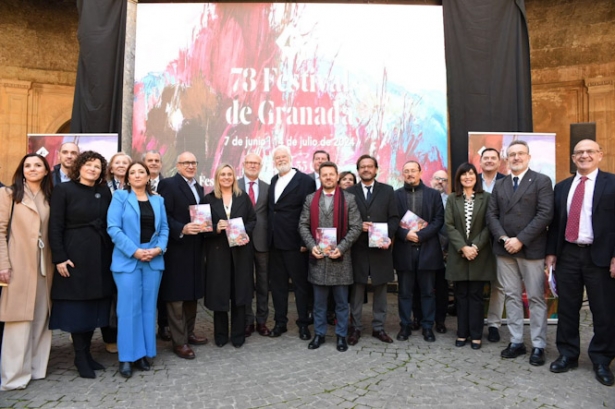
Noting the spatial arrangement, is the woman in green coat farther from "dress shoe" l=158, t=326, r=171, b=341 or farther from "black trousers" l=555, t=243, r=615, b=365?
"dress shoe" l=158, t=326, r=171, b=341

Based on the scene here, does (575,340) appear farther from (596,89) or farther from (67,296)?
(596,89)

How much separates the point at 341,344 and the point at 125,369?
2.11 m

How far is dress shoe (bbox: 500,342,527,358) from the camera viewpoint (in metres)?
4.20

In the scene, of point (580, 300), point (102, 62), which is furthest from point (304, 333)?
point (102, 62)

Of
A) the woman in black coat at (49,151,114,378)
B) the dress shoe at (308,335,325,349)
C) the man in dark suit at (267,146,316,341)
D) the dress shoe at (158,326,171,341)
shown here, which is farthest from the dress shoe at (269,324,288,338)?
the woman in black coat at (49,151,114,378)

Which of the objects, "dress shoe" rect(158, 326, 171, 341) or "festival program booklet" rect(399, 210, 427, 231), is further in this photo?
"dress shoe" rect(158, 326, 171, 341)

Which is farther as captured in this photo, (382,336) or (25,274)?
(382,336)

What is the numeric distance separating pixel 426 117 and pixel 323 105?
1.78m

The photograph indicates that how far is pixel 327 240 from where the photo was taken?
4.30m

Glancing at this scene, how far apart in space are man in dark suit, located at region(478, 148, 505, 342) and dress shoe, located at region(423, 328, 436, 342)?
0.66 meters

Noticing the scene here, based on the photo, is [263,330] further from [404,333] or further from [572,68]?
[572,68]

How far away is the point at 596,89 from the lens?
991 centimetres

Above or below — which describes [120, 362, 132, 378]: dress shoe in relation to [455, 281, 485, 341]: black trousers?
below

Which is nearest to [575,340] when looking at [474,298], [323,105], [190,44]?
[474,298]
